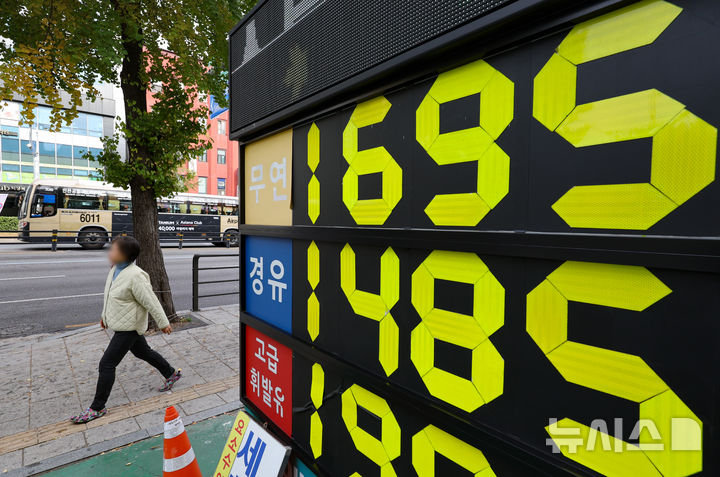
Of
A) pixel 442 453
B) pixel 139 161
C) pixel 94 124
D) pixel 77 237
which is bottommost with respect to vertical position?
pixel 77 237

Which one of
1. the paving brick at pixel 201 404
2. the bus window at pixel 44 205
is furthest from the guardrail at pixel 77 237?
the paving brick at pixel 201 404

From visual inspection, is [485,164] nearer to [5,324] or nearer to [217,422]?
[217,422]

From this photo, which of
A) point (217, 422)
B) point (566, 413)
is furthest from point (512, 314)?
→ point (217, 422)

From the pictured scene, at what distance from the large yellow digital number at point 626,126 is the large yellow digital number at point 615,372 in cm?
14

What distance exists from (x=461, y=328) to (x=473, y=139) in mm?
592

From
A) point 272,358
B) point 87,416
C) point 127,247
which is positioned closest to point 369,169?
point 272,358

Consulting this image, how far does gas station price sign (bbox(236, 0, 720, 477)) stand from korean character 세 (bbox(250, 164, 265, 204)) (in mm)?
786

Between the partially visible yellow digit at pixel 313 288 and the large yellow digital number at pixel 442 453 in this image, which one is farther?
the partially visible yellow digit at pixel 313 288

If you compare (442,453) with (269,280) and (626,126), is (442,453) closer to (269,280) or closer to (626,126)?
(626,126)

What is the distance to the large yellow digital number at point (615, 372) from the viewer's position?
81 centimetres

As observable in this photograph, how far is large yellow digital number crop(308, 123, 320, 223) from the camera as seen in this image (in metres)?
1.85

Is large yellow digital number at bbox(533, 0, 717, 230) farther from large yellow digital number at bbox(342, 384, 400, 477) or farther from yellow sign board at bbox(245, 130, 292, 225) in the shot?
yellow sign board at bbox(245, 130, 292, 225)

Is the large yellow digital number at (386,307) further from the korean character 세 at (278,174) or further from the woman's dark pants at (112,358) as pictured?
the woman's dark pants at (112,358)

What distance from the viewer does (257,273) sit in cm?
244
